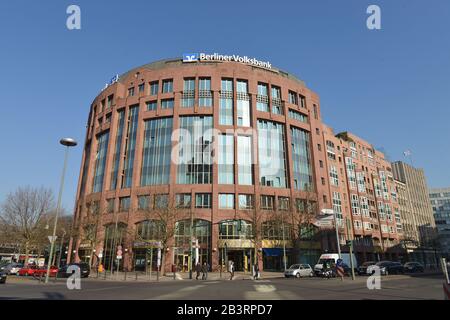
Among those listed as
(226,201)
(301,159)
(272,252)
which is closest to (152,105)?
(226,201)

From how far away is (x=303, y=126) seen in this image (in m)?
64.9

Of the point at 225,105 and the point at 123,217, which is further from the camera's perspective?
the point at 225,105

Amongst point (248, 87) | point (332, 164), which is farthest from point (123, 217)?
point (332, 164)

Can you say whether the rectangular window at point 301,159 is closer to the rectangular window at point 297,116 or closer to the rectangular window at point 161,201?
the rectangular window at point 297,116

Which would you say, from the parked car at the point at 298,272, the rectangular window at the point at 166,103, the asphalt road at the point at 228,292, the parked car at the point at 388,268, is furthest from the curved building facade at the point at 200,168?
the asphalt road at the point at 228,292

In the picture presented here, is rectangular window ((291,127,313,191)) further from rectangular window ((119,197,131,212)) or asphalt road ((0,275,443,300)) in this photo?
asphalt road ((0,275,443,300))

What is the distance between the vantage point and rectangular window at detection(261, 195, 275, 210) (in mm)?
54684

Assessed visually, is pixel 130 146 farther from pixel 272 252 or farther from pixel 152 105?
pixel 272 252

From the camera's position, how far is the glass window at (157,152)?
182 ft

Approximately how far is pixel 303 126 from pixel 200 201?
2707cm

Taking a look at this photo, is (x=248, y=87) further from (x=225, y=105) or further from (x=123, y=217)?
(x=123, y=217)

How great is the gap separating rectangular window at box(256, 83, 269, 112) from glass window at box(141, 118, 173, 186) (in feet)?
55.8

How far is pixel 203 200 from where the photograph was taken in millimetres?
52906

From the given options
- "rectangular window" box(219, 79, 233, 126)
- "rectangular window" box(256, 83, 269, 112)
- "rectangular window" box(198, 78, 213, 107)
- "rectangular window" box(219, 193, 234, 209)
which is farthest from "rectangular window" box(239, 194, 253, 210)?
"rectangular window" box(198, 78, 213, 107)
